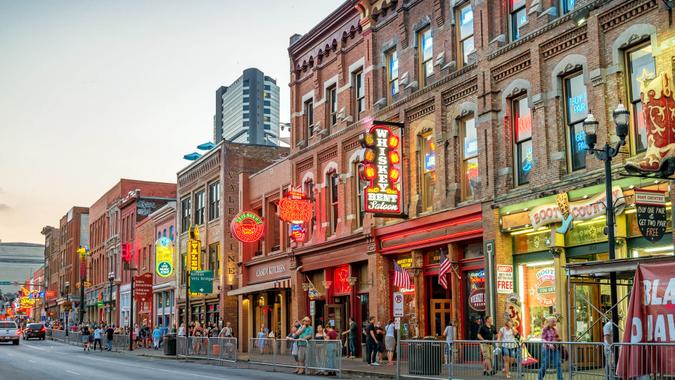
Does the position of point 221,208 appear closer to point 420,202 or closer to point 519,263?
point 420,202

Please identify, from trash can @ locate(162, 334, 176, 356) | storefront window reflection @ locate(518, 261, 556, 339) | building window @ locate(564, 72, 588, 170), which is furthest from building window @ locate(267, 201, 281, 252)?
building window @ locate(564, 72, 588, 170)

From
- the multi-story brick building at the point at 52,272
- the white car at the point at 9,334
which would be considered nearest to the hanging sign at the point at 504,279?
the white car at the point at 9,334

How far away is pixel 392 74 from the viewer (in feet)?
111

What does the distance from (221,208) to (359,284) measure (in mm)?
15699

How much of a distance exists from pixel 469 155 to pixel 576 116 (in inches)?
210

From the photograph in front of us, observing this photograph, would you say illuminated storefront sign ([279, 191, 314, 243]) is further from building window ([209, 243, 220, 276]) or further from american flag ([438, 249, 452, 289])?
building window ([209, 243, 220, 276])

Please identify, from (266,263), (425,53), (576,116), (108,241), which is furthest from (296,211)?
(108,241)

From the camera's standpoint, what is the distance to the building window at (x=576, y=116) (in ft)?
77.5

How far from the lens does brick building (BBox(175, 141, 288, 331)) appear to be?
157 feet

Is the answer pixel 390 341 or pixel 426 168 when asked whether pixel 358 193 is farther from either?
pixel 390 341

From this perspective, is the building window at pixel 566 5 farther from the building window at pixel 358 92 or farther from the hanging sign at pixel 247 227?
the hanging sign at pixel 247 227

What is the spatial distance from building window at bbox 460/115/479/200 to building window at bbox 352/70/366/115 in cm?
748

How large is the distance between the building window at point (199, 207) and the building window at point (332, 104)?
17.1 m

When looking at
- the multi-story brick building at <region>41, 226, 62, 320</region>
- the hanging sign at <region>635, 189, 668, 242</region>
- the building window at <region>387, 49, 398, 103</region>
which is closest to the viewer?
the hanging sign at <region>635, 189, 668, 242</region>
